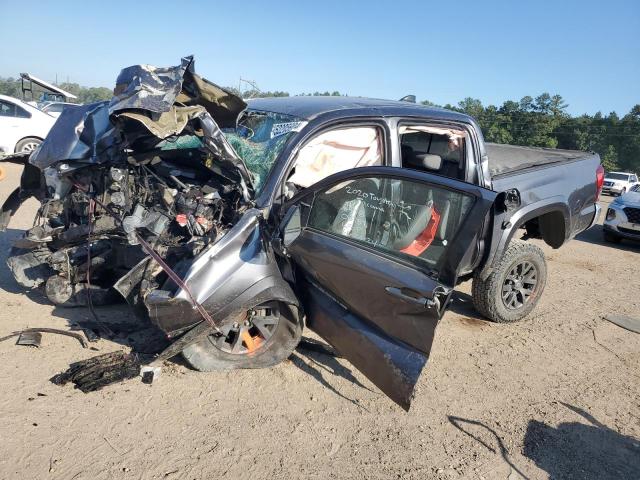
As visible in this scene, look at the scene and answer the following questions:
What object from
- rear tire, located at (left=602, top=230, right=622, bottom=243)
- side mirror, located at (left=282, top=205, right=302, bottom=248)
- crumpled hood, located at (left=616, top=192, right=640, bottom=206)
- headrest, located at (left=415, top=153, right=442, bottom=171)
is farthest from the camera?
rear tire, located at (left=602, top=230, right=622, bottom=243)

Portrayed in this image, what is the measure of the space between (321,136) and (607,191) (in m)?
24.0

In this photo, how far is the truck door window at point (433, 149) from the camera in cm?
414

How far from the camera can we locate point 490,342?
4.32m

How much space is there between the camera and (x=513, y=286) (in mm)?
4695

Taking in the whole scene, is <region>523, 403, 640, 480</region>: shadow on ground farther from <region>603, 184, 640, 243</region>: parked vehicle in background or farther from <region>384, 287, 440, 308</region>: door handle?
<region>603, 184, 640, 243</region>: parked vehicle in background

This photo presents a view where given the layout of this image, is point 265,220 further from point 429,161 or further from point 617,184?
point 617,184

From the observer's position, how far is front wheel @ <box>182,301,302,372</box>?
130 inches

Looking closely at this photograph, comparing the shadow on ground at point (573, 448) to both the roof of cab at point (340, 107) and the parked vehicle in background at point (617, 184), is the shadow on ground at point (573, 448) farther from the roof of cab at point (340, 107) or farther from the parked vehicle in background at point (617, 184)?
the parked vehicle in background at point (617, 184)

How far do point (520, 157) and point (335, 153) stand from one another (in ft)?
8.92

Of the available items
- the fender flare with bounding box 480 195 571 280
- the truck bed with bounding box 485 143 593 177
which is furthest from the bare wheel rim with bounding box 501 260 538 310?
the truck bed with bounding box 485 143 593 177

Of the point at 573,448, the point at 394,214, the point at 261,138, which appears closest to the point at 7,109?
the point at 261,138

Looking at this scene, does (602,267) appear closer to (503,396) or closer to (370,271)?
(503,396)

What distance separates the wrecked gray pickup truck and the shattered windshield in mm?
15

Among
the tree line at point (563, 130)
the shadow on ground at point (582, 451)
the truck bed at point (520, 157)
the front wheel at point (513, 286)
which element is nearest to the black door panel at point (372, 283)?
the shadow on ground at point (582, 451)
